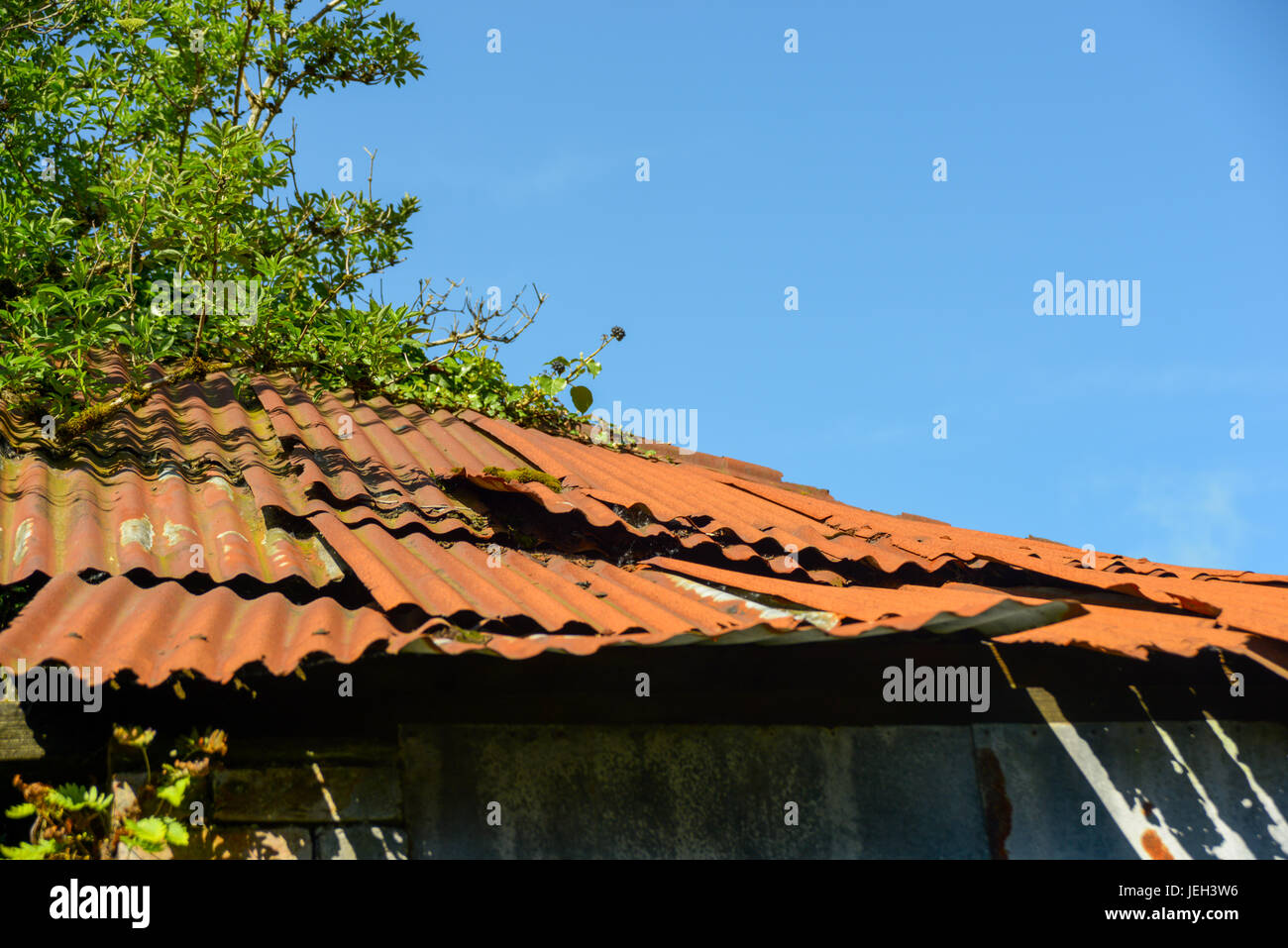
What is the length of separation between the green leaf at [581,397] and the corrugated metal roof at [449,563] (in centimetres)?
132

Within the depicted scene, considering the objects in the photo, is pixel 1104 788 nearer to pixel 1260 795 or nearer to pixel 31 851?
pixel 1260 795

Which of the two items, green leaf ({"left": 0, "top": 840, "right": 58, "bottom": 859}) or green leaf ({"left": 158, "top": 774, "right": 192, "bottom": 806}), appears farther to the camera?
green leaf ({"left": 158, "top": 774, "right": 192, "bottom": 806})

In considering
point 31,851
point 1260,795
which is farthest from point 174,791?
point 1260,795

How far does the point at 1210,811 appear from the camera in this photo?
3885 mm

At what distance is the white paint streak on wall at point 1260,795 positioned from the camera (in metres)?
3.91

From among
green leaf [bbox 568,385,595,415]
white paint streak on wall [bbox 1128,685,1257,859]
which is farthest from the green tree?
white paint streak on wall [bbox 1128,685,1257,859]

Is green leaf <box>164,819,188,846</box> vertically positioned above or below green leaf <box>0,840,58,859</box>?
above

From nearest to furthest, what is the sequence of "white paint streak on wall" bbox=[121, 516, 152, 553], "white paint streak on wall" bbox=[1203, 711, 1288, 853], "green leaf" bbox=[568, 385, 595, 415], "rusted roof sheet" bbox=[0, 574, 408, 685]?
"rusted roof sheet" bbox=[0, 574, 408, 685], "white paint streak on wall" bbox=[121, 516, 152, 553], "white paint streak on wall" bbox=[1203, 711, 1288, 853], "green leaf" bbox=[568, 385, 595, 415]

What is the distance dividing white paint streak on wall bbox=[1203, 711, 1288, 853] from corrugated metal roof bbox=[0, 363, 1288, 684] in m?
0.50

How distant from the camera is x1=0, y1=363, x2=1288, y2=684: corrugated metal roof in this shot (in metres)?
3.04

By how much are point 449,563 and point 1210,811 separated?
326 cm

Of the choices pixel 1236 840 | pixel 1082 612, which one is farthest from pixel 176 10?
pixel 1236 840

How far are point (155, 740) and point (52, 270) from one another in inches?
183

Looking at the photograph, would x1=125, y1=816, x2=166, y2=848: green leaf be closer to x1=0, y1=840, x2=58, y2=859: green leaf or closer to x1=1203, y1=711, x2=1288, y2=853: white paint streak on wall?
x1=0, y1=840, x2=58, y2=859: green leaf
